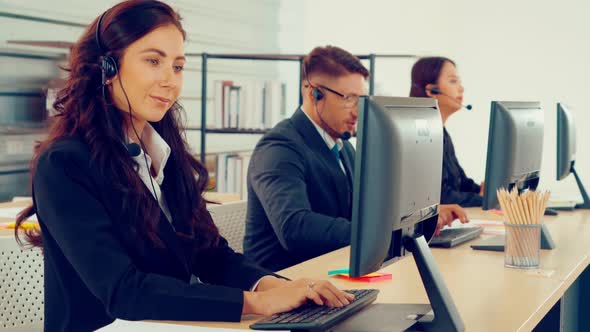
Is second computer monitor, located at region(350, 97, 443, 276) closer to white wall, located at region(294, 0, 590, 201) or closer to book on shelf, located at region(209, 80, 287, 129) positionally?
book on shelf, located at region(209, 80, 287, 129)

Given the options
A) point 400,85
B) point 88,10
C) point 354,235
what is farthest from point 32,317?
point 400,85

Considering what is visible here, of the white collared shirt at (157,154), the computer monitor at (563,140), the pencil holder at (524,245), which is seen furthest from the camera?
the computer monitor at (563,140)

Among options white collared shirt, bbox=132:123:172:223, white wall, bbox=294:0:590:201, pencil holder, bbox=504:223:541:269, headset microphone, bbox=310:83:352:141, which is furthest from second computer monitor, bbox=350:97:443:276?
white wall, bbox=294:0:590:201

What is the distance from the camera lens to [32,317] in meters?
2.30

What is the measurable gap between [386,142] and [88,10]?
3028mm

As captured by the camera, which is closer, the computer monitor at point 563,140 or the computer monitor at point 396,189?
the computer monitor at point 396,189

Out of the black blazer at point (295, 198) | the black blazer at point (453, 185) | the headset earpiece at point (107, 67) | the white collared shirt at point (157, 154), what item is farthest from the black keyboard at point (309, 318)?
the black blazer at point (453, 185)

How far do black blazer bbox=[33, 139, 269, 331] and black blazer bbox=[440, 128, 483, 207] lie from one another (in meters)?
2.01

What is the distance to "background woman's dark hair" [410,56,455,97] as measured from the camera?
378 centimetres

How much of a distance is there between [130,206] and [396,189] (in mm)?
516

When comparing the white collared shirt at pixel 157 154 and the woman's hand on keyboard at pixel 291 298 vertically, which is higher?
the white collared shirt at pixel 157 154

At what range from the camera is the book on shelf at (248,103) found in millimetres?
4430

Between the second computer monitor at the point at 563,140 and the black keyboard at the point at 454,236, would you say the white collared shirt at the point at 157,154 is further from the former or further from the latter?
the second computer monitor at the point at 563,140

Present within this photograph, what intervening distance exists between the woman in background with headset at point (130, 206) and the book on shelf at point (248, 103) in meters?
2.56
